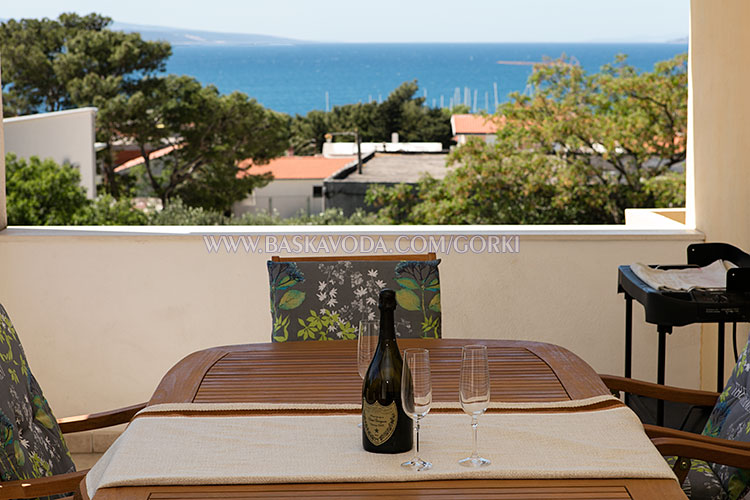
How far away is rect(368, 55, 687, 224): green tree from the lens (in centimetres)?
1212

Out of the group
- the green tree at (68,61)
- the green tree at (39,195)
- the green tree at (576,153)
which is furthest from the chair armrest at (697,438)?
the green tree at (68,61)

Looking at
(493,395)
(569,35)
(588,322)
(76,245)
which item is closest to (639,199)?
(588,322)

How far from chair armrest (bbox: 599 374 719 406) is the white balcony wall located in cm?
134

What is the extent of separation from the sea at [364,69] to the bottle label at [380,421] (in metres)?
34.9

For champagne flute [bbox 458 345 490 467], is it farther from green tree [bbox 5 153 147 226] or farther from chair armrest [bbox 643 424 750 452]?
green tree [bbox 5 153 147 226]

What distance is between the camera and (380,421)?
4.46ft

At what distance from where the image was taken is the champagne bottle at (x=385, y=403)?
1.36 m

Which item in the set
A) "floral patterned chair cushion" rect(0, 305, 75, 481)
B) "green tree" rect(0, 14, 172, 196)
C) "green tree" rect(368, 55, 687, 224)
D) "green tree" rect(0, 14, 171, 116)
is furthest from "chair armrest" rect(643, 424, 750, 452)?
"green tree" rect(0, 14, 171, 116)

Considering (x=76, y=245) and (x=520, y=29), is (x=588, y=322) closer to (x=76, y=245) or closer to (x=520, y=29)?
(x=76, y=245)

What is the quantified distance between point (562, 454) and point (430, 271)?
41.8 inches

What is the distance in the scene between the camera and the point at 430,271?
2.40 m

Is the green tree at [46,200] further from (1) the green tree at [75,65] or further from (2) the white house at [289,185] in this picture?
(2) the white house at [289,185]

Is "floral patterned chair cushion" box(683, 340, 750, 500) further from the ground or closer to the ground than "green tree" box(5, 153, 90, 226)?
closer to the ground

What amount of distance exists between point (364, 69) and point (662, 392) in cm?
3984
